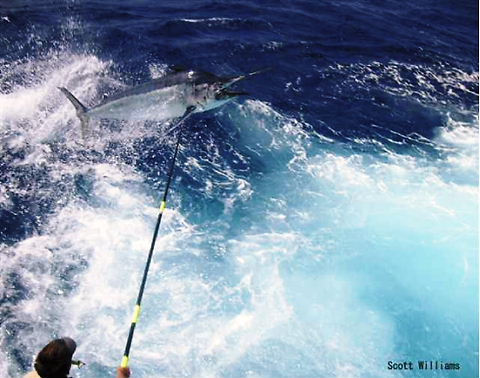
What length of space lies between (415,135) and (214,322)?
710 centimetres

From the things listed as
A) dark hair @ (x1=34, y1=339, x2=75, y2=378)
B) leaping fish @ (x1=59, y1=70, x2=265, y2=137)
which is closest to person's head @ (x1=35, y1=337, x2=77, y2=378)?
dark hair @ (x1=34, y1=339, x2=75, y2=378)

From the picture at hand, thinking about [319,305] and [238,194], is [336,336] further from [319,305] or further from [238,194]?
[238,194]

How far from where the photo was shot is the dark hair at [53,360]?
2734 millimetres

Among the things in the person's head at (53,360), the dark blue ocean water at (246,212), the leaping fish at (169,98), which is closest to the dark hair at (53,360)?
the person's head at (53,360)

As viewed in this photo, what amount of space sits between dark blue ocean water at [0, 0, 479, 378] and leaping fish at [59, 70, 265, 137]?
1181mm

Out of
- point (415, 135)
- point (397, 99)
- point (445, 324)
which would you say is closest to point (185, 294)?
point (445, 324)

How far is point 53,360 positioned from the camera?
2732mm

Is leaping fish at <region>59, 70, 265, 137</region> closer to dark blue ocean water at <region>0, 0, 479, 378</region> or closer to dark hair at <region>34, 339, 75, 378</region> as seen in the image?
dark blue ocean water at <region>0, 0, 479, 378</region>

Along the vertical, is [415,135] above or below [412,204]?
above

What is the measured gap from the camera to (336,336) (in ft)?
19.1

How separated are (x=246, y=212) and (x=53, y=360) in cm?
495

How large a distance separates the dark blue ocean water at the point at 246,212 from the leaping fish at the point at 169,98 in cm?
118

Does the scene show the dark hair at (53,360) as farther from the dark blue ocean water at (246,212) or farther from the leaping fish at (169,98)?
the leaping fish at (169,98)

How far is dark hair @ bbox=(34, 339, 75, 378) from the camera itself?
273cm
